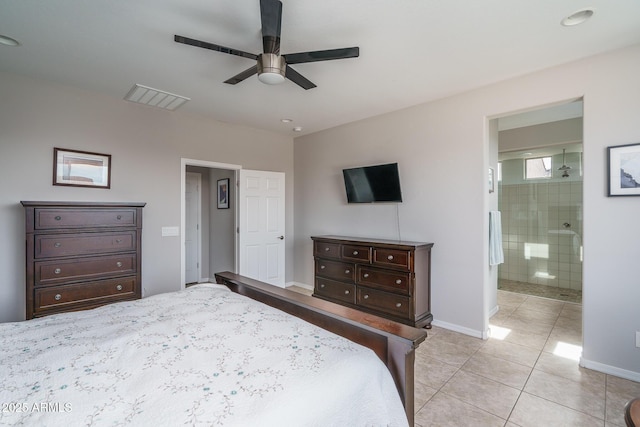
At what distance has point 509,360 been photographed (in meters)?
2.62

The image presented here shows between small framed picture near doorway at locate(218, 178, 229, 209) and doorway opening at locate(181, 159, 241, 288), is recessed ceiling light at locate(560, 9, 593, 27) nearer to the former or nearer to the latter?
doorway opening at locate(181, 159, 241, 288)

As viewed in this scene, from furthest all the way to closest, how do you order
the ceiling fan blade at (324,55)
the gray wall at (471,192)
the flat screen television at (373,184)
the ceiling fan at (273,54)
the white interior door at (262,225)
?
the white interior door at (262,225), the flat screen television at (373,184), the gray wall at (471,192), the ceiling fan blade at (324,55), the ceiling fan at (273,54)

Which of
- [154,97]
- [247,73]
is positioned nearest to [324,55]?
[247,73]

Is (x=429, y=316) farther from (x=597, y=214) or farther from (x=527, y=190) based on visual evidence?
(x=527, y=190)

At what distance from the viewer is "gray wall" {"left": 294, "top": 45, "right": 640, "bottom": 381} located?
7.70 feet

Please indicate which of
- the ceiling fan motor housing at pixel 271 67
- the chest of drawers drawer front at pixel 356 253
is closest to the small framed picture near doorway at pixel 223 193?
the chest of drawers drawer front at pixel 356 253

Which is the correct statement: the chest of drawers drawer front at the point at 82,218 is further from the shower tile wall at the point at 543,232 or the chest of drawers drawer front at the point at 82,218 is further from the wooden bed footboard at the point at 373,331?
the shower tile wall at the point at 543,232

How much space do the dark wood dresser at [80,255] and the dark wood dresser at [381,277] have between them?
2259 mm

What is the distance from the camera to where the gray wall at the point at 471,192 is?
2348 mm

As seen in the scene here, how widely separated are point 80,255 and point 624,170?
4.60 m

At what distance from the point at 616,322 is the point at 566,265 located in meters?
3.02

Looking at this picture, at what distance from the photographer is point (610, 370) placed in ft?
7.79

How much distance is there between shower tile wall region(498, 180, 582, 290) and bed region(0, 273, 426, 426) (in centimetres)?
510

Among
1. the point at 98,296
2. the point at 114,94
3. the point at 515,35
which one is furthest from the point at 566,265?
the point at 114,94
